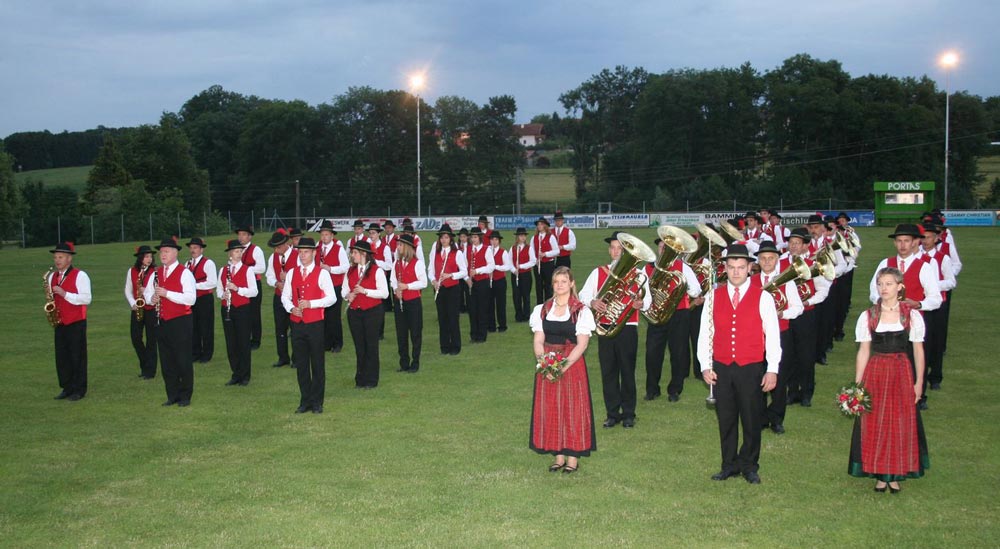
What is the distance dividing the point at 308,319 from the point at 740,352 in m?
5.13

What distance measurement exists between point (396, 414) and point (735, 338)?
14.5ft

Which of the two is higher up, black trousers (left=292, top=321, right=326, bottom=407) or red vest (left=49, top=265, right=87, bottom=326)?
red vest (left=49, top=265, right=87, bottom=326)

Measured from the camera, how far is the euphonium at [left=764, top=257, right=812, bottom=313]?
8.23 metres

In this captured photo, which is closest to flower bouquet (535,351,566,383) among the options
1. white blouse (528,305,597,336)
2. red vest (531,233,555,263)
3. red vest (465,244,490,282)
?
white blouse (528,305,597,336)

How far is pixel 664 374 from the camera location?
12.2 meters

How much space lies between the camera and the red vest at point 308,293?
9.80 meters

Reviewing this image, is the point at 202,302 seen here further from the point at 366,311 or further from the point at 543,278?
the point at 543,278

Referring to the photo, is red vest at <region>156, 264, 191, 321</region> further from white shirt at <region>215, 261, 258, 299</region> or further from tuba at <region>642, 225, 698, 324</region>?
tuba at <region>642, 225, 698, 324</region>

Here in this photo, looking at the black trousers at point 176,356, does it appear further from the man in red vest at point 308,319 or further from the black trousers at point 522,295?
the black trousers at point 522,295

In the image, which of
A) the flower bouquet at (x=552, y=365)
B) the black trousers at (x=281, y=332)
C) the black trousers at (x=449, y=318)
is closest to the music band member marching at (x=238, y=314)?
the black trousers at (x=281, y=332)

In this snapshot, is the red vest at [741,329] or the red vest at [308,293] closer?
the red vest at [741,329]

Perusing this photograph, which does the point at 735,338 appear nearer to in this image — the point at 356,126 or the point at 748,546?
the point at 748,546

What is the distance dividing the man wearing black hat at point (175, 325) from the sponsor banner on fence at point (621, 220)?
148 feet

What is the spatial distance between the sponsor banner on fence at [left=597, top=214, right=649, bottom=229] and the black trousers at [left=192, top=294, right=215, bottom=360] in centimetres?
4232
